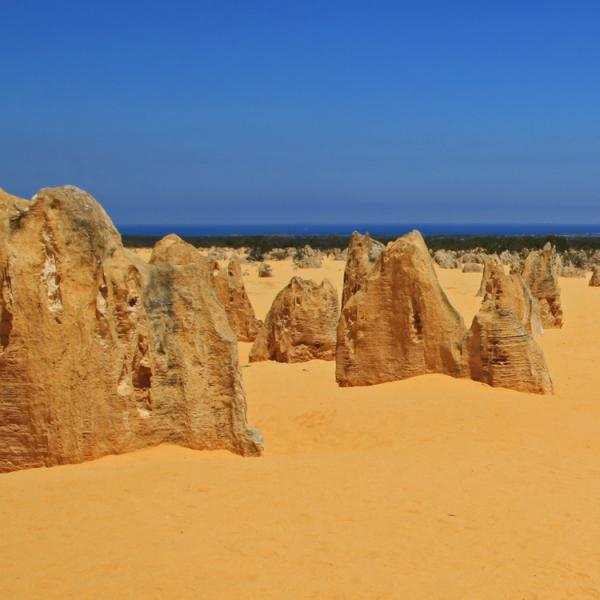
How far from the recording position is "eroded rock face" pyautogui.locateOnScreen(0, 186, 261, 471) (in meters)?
7.12

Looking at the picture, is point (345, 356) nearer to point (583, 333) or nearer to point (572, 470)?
point (572, 470)

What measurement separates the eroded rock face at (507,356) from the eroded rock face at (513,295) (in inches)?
78.2

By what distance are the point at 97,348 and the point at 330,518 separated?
2684mm

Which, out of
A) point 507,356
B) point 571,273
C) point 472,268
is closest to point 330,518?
point 507,356

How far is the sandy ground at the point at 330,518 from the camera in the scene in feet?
16.6

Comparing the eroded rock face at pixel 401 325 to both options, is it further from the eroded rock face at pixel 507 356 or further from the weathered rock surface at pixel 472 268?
the weathered rock surface at pixel 472 268

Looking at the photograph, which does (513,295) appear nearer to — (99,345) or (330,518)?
(99,345)

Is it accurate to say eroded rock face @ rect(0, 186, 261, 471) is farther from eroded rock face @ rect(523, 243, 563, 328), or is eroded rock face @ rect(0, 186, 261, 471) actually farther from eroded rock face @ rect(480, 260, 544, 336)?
eroded rock face @ rect(523, 243, 563, 328)

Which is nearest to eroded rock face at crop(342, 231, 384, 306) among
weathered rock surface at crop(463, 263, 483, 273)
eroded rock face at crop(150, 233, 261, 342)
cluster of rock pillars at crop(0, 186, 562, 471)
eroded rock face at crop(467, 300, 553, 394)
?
eroded rock face at crop(467, 300, 553, 394)

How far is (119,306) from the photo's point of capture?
7477mm

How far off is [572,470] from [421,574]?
10.2ft

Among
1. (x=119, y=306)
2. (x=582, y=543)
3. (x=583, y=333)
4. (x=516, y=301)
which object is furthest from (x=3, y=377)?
(x=583, y=333)

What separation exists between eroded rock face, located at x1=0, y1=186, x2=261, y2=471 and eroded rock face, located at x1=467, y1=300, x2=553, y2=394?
172 inches

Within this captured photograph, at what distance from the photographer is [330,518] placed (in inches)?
238
